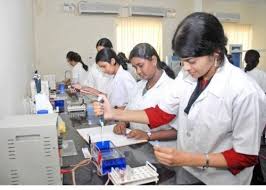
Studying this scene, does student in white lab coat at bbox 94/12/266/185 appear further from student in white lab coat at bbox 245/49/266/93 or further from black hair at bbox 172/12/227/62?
student in white lab coat at bbox 245/49/266/93

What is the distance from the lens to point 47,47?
550cm

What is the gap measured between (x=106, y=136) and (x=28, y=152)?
804mm

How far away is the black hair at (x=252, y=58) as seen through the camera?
12.9 feet

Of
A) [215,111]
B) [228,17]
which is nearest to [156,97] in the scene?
[215,111]

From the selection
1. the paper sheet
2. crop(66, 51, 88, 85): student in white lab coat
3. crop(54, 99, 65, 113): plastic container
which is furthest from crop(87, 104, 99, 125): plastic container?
crop(66, 51, 88, 85): student in white lab coat

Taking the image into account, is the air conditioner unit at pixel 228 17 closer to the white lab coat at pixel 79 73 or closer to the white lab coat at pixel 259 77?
the white lab coat at pixel 259 77

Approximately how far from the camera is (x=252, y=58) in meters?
3.93

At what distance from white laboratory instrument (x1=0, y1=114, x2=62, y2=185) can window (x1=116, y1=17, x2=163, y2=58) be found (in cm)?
509

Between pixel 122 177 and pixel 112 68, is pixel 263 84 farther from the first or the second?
pixel 122 177

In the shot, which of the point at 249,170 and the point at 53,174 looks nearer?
the point at 53,174

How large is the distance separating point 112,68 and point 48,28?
3416 mm

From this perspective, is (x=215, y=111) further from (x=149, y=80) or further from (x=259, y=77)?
(x=259, y=77)

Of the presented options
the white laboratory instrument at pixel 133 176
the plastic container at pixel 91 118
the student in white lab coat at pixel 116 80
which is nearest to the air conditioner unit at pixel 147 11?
the student in white lab coat at pixel 116 80
